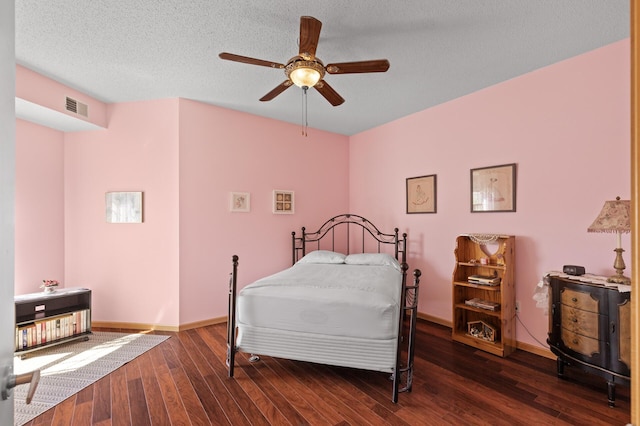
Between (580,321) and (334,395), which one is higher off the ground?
(580,321)

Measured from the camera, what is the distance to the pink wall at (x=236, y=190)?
3809mm

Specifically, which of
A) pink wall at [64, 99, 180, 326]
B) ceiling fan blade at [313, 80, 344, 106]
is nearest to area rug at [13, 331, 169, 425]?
pink wall at [64, 99, 180, 326]

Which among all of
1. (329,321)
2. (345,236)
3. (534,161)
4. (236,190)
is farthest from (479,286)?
(236,190)

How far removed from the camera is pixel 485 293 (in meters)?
3.42

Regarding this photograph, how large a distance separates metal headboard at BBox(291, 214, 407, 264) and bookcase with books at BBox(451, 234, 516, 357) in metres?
0.95

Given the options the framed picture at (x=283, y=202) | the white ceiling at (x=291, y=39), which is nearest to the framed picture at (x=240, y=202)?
the framed picture at (x=283, y=202)

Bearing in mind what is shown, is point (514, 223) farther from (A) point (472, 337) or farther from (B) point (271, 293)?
(B) point (271, 293)

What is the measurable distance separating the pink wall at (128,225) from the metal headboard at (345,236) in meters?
1.80

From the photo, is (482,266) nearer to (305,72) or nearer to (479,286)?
(479,286)

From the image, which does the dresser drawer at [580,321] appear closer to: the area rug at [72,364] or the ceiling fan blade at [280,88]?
the ceiling fan blade at [280,88]

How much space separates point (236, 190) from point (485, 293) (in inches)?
132

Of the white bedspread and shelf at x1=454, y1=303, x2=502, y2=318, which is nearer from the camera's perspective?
the white bedspread

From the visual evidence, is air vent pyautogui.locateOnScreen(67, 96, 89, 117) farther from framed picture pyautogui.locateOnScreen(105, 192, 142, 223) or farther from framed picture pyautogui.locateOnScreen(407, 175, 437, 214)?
framed picture pyautogui.locateOnScreen(407, 175, 437, 214)

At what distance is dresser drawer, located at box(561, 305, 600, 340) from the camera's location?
229cm
